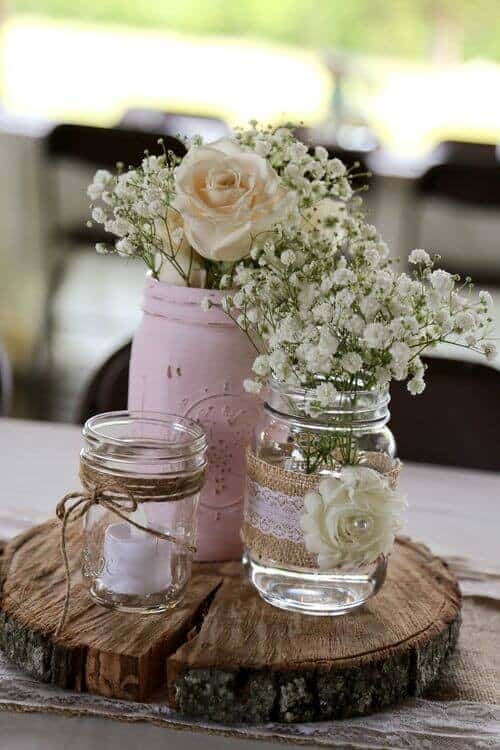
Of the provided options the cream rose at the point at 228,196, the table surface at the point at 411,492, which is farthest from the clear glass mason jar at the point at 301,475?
the table surface at the point at 411,492

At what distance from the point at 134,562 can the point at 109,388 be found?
660 millimetres

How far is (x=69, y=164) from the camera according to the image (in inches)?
143

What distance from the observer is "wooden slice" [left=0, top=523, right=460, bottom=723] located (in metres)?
0.74

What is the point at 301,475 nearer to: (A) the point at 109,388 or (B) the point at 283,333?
(B) the point at 283,333

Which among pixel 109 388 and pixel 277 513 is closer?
pixel 277 513

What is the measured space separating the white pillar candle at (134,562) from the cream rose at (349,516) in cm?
13

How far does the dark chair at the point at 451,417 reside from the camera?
1420 mm

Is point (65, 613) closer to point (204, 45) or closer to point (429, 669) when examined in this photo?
point (429, 669)

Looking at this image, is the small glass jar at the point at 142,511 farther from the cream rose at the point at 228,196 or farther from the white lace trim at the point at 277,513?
the cream rose at the point at 228,196

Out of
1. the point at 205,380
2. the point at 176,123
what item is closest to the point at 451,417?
the point at 205,380

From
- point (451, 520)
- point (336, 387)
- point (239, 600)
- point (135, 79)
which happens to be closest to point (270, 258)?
point (336, 387)

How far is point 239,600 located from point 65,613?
15 centimetres

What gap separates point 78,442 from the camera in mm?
Answer: 1337

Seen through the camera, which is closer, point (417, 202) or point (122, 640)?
point (122, 640)
